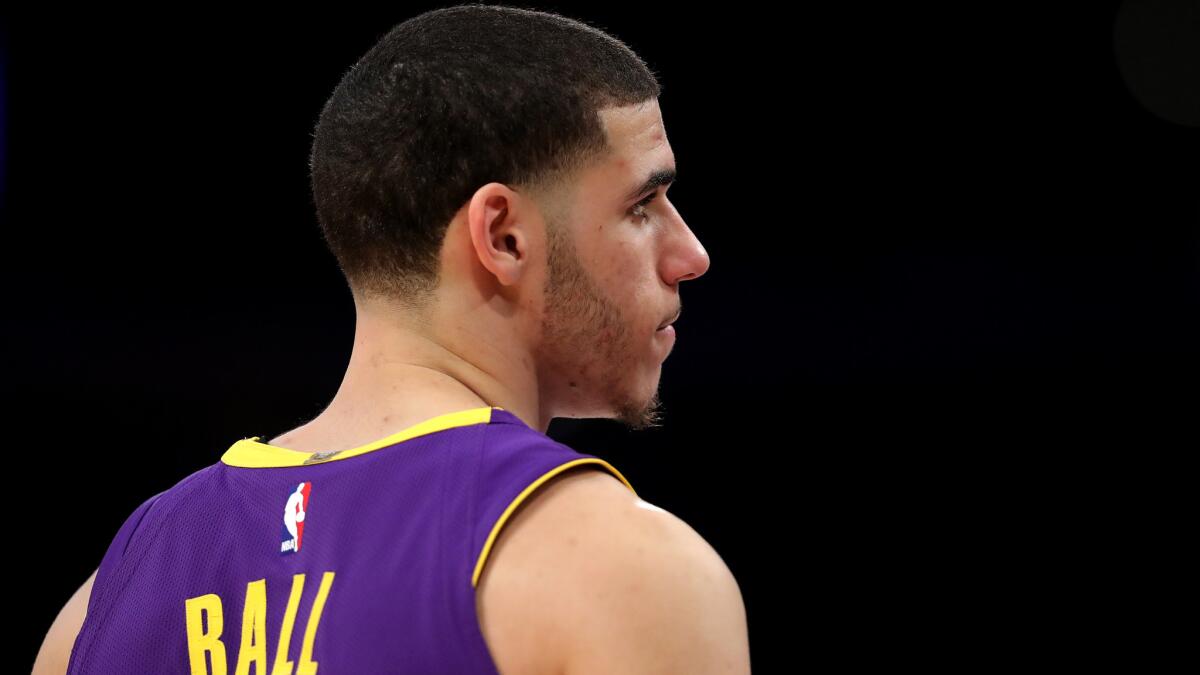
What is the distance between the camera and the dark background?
339cm

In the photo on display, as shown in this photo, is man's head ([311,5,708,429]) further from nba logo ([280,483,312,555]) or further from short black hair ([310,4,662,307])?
nba logo ([280,483,312,555])

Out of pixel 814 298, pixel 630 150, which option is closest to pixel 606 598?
pixel 630 150

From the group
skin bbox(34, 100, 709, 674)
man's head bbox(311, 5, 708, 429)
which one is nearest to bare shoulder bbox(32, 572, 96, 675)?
skin bbox(34, 100, 709, 674)

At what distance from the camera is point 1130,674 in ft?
11.4

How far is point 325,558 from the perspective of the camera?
0.96 metres

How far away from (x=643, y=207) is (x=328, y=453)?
1.17ft

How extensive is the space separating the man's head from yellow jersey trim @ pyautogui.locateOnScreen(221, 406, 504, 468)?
0.12m

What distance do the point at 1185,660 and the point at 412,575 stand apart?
3180 millimetres

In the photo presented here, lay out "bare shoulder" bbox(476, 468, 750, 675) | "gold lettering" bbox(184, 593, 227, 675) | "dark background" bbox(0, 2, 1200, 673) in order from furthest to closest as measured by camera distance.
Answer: "dark background" bbox(0, 2, 1200, 673), "gold lettering" bbox(184, 593, 227, 675), "bare shoulder" bbox(476, 468, 750, 675)

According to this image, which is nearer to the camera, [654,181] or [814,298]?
[654,181]

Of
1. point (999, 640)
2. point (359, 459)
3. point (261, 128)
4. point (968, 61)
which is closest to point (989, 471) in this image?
point (999, 640)

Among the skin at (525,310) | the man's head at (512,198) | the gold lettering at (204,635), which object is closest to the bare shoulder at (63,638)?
the skin at (525,310)

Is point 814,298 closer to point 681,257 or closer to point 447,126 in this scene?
point 681,257

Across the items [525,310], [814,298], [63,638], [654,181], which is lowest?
[63,638]
